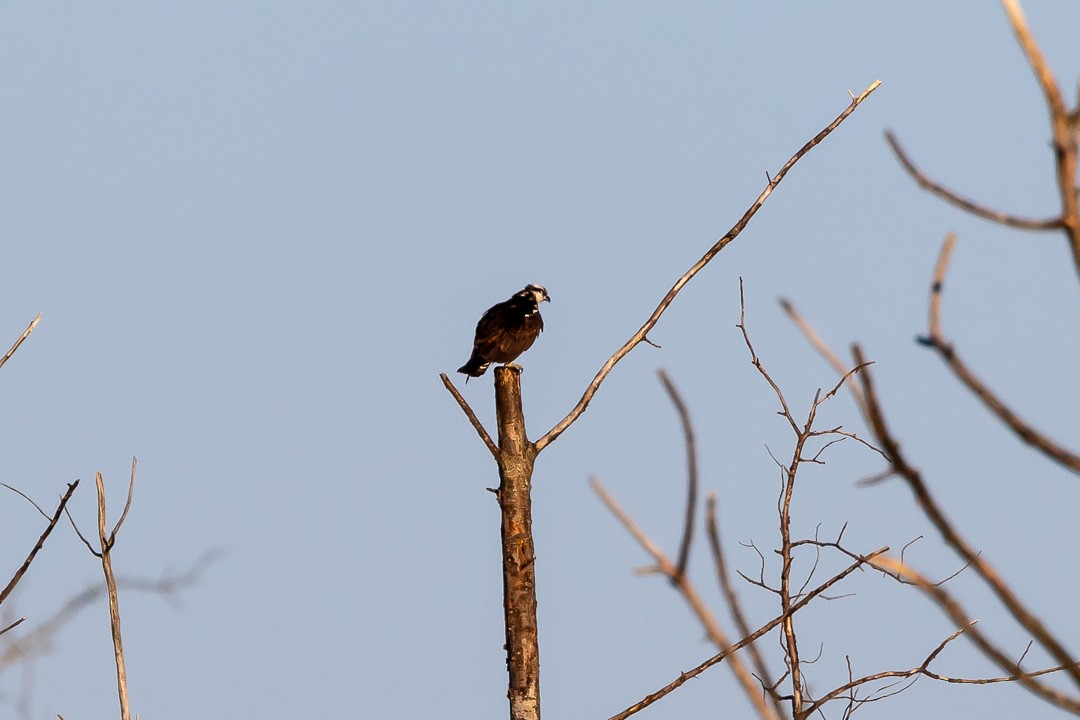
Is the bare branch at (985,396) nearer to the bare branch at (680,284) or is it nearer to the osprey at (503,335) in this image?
the bare branch at (680,284)

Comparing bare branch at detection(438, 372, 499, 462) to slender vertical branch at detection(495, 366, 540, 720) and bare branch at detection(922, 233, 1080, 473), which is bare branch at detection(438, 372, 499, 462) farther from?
bare branch at detection(922, 233, 1080, 473)

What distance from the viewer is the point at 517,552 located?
18.4 ft

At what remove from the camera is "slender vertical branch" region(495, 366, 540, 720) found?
18.0 feet

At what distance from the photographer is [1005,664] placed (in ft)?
3.72

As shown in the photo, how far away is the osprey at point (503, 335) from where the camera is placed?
1109cm

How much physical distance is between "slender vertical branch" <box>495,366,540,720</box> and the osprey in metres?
5.19

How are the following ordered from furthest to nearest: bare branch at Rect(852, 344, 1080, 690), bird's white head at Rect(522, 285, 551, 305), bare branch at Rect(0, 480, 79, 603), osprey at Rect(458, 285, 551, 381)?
bird's white head at Rect(522, 285, 551, 305) → osprey at Rect(458, 285, 551, 381) → bare branch at Rect(0, 480, 79, 603) → bare branch at Rect(852, 344, 1080, 690)

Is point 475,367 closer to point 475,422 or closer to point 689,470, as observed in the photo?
point 475,422

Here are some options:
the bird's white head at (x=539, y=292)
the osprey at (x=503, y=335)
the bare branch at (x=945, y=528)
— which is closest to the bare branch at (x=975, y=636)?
the bare branch at (x=945, y=528)

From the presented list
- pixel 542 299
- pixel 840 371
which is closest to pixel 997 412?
pixel 840 371

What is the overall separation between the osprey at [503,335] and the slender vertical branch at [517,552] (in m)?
5.19

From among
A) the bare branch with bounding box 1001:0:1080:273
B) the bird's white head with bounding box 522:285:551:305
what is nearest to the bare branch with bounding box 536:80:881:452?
the bare branch with bounding box 1001:0:1080:273

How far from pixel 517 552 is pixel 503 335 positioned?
561 centimetres

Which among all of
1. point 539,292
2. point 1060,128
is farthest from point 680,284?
point 539,292
